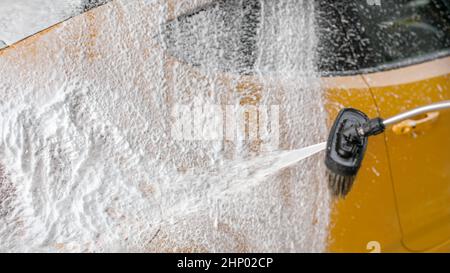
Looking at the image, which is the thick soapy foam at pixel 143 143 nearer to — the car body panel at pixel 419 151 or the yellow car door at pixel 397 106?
the yellow car door at pixel 397 106

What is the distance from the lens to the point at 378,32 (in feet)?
6.68

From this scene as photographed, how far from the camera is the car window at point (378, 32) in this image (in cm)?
193

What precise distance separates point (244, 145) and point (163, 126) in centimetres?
30

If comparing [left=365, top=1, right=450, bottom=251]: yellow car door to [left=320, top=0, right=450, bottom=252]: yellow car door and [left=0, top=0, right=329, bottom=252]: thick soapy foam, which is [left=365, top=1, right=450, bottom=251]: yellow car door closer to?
[left=320, top=0, right=450, bottom=252]: yellow car door

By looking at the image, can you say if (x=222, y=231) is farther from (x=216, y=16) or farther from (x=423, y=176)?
(x=423, y=176)

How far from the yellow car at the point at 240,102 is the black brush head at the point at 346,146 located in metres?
0.05

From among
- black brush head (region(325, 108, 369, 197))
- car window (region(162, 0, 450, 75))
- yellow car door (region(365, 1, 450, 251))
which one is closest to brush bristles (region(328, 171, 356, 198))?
black brush head (region(325, 108, 369, 197))

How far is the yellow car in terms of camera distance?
5.40 feet

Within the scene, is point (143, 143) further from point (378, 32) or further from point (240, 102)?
point (378, 32)

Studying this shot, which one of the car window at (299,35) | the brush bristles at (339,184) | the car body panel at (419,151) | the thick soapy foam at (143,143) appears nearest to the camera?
the thick soapy foam at (143,143)

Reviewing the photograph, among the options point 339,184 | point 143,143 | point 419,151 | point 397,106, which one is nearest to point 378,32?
point 397,106

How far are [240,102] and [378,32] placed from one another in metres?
0.68

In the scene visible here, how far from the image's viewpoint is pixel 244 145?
1.81 meters

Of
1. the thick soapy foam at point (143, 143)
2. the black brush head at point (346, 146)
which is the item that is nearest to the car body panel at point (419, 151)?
the black brush head at point (346, 146)
